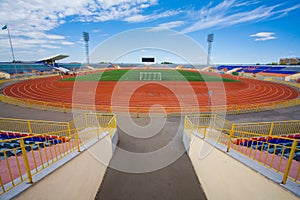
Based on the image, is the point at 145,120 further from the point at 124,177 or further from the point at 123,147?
the point at 124,177

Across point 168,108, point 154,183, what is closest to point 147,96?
point 168,108

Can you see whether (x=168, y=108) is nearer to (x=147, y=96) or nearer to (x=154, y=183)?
(x=147, y=96)

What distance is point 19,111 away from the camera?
10.8 metres

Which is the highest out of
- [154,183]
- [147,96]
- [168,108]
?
[147,96]

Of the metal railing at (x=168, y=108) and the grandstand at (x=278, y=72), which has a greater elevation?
the grandstand at (x=278, y=72)

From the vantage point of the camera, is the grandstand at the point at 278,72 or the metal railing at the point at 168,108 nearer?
the metal railing at the point at 168,108

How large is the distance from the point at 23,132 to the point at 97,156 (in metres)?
5.91

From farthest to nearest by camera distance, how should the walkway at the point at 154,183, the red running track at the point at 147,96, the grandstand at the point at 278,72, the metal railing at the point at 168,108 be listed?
the grandstand at the point at 278,72, the red running track at the point at 147,96, the metal railing at the point at 168,108, the walkway at the point at 154,183

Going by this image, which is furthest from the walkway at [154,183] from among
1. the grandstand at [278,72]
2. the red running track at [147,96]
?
the grandstand at [278,72]

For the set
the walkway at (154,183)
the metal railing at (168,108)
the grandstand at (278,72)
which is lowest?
the walkway at (154,183)

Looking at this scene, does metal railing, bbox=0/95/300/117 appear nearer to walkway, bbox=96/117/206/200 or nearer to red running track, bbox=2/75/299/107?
red running track, bbox=2/75/299/107

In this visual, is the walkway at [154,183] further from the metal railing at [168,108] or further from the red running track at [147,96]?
the red running track at [147,96]

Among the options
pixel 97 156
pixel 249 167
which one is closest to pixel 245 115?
pixel 249 167

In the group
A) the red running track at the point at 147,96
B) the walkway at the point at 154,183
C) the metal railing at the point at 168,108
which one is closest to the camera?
the walkway at the point at 154,183
